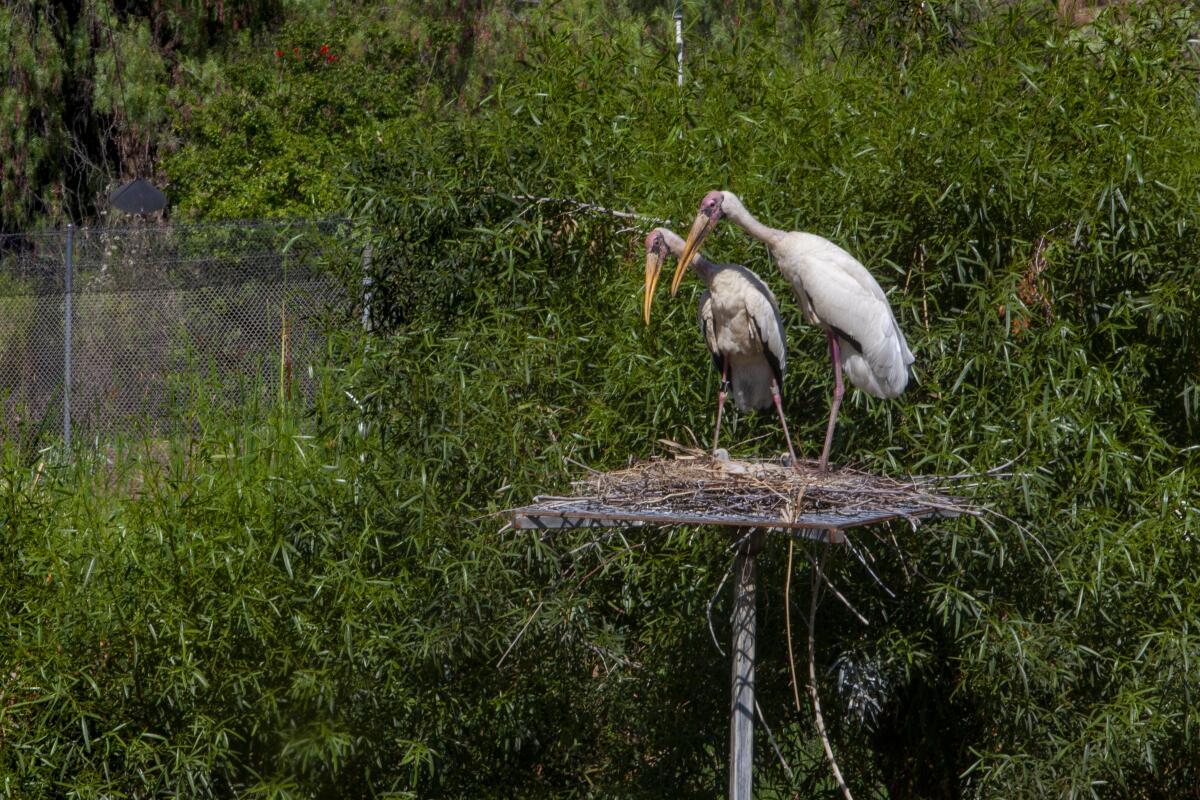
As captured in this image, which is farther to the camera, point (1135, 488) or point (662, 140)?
point (662, 140)

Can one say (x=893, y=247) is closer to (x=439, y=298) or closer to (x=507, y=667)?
(x=439, y=298)

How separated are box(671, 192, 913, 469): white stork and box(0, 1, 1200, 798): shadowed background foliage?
459 mm

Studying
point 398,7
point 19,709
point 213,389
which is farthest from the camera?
point 398,7

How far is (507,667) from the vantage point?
15.5 feet

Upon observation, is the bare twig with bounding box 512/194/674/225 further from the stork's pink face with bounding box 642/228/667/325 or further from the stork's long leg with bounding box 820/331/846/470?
the stork's long leg with bounding box 820/331/846/470

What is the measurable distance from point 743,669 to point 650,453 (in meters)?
1.23

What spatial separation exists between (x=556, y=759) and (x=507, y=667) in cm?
50

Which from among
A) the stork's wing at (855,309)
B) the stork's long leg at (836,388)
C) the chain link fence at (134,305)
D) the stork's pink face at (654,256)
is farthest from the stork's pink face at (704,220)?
the chain link fence at (134,305)

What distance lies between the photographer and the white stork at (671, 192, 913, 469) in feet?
13.0

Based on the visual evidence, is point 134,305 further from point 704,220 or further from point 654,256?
point 704,220

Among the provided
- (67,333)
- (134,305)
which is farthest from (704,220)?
(67,333)

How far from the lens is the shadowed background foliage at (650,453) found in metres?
4.41

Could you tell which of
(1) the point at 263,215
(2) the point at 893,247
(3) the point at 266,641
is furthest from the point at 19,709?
(1) the point at 263,215

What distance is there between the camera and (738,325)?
4203 mm
